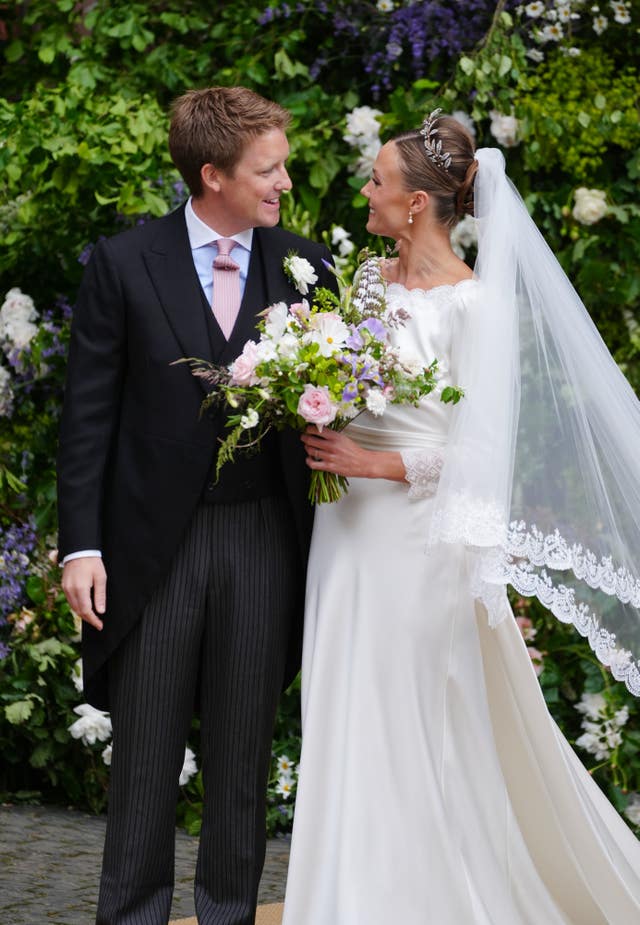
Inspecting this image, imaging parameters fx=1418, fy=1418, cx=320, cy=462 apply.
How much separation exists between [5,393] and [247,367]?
2.48m

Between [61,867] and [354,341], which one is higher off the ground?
[354,341]

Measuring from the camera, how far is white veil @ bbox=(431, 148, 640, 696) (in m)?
3.20

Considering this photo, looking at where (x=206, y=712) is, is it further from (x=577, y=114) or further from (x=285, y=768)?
(x=577, y=114)

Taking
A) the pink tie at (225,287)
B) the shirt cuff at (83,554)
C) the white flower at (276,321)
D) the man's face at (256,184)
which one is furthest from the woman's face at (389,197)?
the shirt cuff at (83,554)

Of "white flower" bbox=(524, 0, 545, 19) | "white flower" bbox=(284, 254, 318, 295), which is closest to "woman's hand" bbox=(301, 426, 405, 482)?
"white flower" bbox=(284, 254, 318, 295)

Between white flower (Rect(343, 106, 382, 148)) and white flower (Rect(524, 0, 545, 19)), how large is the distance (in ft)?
2.27

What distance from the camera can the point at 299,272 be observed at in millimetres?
3289

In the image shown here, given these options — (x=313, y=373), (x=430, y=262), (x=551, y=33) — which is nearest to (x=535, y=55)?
(x=551, y=33)

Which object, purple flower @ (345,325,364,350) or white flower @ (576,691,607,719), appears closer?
purple flower @ (345,325,364,350)

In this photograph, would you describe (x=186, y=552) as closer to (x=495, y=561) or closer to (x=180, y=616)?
(x=180, y=616)

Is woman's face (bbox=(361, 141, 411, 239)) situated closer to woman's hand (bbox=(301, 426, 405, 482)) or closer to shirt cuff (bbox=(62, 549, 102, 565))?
woman's hand (bbox=(301, 426, 405, 482))

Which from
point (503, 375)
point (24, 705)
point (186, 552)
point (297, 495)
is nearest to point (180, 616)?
point (186, 552)

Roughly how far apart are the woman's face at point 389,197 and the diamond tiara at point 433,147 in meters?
0.08

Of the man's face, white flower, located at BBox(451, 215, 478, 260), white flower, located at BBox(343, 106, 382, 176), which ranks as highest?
white flower, located at BBox(343, 106, 382, 176)
